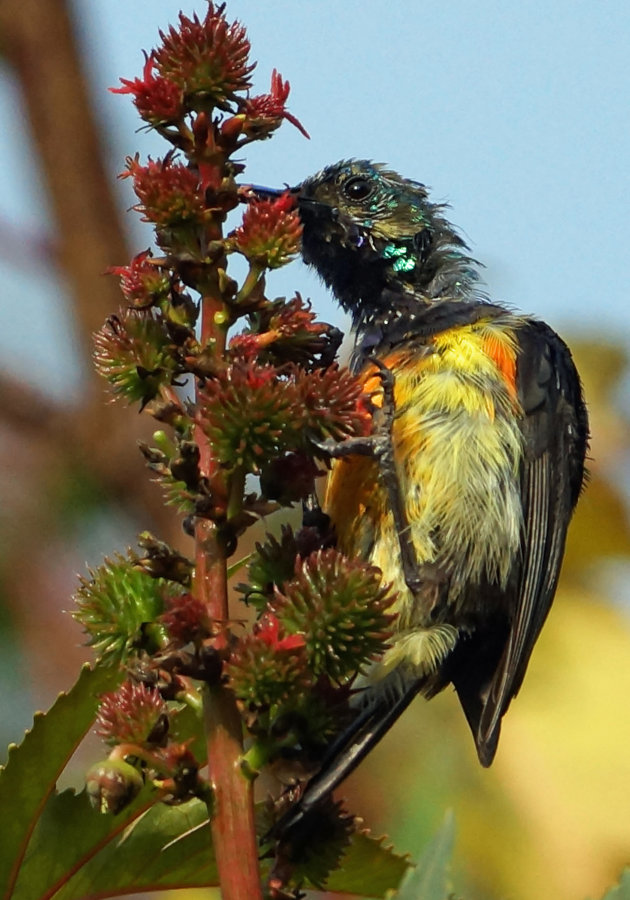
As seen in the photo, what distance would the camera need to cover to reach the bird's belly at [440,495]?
10.8 ft

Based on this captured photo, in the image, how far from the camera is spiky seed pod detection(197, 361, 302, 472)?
1.74 metres

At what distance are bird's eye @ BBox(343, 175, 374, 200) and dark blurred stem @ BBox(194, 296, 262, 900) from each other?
2016 millimetres

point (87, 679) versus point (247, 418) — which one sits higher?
point (247, 418)

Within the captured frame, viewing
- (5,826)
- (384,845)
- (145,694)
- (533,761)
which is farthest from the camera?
(533,761)

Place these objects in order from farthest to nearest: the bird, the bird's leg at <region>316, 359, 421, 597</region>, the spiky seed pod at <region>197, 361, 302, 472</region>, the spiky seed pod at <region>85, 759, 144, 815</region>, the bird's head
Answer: the bird's head
the bird
the bird's leg at <region>316, 359, 421, 597</region>
the spiky seed pod at <region>197, 361, 302, 472</region>
the spiky seed pod at <region>85, 759, 144, 815</region>

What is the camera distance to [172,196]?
72.2 inches

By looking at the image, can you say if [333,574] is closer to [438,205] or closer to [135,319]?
[135,319]

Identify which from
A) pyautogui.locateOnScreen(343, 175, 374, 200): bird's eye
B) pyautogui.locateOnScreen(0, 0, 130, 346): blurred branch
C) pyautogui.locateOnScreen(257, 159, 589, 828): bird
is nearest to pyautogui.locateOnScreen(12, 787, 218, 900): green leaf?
pyautogui.locateOnScreen(257, 159, 589, 828): bird

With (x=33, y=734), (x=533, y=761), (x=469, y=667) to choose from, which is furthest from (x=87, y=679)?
(x=469, y=667)

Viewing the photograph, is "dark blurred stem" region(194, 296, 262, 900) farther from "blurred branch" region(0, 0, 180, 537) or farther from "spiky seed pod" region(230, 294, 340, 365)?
"blurred branch" region(0, 0, 180, 537)

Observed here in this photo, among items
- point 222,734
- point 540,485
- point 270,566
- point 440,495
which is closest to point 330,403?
point 270,566

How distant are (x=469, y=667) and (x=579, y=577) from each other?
0.37 meters

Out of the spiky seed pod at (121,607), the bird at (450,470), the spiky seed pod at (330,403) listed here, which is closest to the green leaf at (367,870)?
the spiky seed pod at (121,607)

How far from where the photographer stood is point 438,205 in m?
4.11
